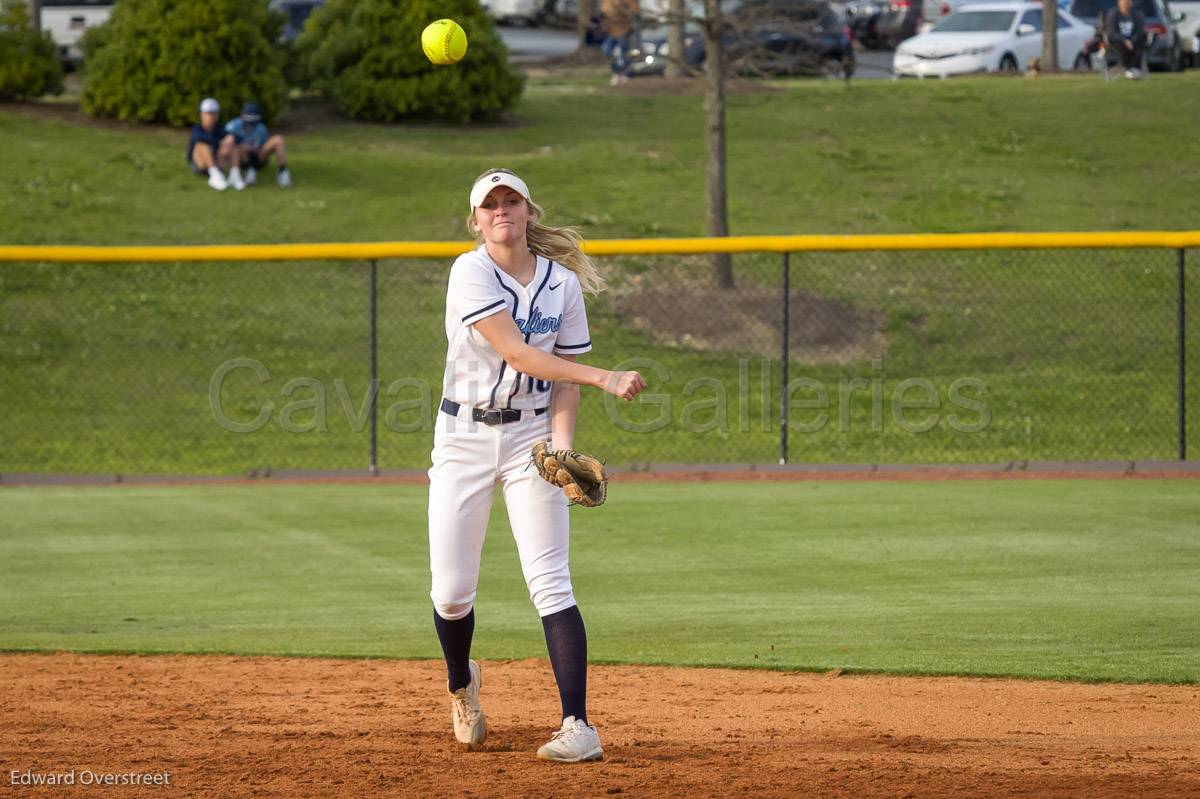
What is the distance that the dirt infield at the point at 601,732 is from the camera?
450 centimetres

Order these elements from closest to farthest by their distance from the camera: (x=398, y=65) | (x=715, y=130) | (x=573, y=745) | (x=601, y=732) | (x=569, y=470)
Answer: (x=569, y=470) < (x=573, y=745) < (x=601, y=732) < (x=715, y=130) < (x=398, y=65)

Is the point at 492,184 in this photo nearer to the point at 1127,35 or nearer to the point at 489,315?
the point at 489,315

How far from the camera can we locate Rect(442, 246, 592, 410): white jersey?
4656 millimetres

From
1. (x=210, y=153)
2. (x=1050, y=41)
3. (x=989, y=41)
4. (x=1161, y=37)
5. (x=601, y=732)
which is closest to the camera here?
(x=601, y=732)

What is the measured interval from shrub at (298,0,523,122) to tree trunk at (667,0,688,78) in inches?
108

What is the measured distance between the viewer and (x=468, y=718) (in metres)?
5.00

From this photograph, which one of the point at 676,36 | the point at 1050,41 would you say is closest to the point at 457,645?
the point at 676,36

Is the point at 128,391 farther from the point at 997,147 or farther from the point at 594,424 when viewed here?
the point at 997,147

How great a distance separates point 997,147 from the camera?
76.0ft

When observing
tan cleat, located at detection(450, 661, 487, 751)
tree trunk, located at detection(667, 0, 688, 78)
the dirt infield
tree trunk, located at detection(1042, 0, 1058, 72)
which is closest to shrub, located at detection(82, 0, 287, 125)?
tree trunk, located at detection(667, 0, 688, 78)

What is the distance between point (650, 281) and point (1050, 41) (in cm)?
1523

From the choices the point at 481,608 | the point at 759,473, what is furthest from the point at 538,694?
the point at 759,473

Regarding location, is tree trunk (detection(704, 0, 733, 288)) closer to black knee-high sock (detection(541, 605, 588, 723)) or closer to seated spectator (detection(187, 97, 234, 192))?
seated spectator (detection(187, 97, 234, 192))

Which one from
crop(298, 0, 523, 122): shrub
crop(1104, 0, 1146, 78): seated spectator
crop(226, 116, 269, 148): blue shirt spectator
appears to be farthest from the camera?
crop(1104, 0, 1146, 78): seated spectator
